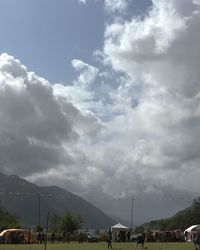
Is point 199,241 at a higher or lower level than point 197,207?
lower

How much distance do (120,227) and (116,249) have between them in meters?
40.0

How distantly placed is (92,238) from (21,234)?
1404 cm

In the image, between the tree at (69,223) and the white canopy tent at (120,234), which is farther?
the tree at (69,223)

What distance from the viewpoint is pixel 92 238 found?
91438mm

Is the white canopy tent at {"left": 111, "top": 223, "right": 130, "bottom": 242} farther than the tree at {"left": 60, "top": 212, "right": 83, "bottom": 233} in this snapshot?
No

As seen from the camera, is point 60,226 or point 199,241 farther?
point 60,226

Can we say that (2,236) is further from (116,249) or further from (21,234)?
(116,249)

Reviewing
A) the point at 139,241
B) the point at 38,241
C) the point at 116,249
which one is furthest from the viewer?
the point at 38,241

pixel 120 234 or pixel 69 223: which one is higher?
pixel 69 223

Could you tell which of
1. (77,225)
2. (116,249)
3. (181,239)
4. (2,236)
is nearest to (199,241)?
(116,249)

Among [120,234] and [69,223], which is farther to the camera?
[69,223]

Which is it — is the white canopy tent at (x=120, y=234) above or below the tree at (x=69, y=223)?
below

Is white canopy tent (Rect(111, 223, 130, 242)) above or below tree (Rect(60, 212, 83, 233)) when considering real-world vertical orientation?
below

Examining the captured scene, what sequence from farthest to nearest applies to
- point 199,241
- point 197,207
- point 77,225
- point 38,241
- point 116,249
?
1. point 197,207
2. point 77,225
3. point 38,241
4. point 116,249
5. point 199,241
